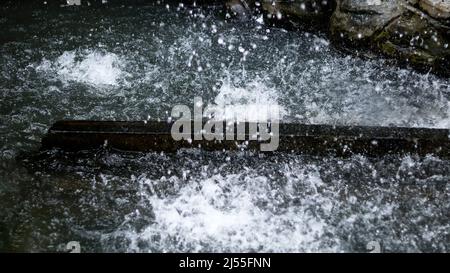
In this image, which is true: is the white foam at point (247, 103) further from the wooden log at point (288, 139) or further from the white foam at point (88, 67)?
the white foam at point (88, 67)

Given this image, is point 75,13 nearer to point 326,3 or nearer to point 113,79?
point 113,79

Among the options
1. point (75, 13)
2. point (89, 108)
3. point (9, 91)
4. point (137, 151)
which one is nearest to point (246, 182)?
point (137, 151)

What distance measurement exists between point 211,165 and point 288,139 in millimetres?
895

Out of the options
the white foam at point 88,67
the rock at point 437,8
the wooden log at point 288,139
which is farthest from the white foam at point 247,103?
the rock at point 437,8

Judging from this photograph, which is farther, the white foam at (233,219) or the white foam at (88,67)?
the white foam at (88,67)

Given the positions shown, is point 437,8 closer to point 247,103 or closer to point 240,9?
point 247,103

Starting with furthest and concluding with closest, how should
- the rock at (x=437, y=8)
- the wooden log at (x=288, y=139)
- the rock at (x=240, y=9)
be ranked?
the rock at (x=240, y=9) → the rock at (x=437, y=8) → the wooden log at (x=288, y=139)

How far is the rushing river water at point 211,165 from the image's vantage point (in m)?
3.31

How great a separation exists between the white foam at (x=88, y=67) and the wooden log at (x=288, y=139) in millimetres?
1386

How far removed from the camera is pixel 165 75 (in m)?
5.18

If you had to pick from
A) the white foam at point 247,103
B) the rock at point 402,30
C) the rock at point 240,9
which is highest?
the rock at point 240,9

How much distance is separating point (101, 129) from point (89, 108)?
0.93m

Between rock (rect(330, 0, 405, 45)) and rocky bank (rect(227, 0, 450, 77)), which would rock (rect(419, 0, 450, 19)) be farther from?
rock (rect(330, 0, 405, 45))

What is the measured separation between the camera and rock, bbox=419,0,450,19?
4.86 meters
